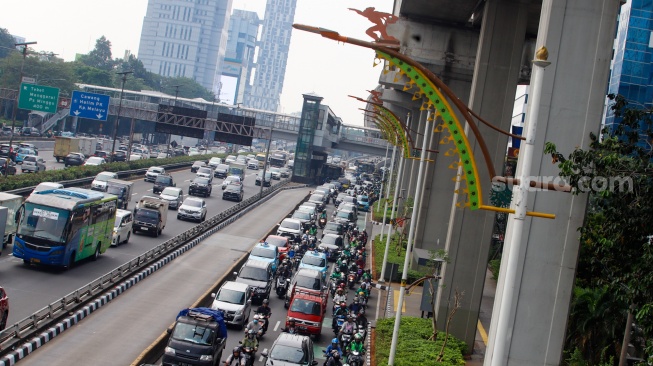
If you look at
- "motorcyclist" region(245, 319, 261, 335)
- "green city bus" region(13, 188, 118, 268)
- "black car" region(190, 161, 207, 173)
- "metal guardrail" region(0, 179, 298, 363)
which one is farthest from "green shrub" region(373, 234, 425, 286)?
"black car" region(190, 161, 207, 173)

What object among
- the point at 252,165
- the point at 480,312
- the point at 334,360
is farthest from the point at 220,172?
the point at 334,360

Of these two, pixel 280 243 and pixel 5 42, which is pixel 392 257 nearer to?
pixel 280 243

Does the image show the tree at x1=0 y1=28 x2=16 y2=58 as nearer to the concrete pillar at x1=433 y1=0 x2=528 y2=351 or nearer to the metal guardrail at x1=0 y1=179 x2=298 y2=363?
the metal guardrail at x1=0 y1=179 x2=298 y2=363

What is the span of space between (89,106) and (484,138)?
40.6m

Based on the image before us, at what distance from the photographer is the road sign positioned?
57.1 m

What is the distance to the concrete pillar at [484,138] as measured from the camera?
75.9 ft

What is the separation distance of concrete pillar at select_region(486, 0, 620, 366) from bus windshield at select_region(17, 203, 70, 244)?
18.1 metres

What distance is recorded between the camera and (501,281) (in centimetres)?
1255

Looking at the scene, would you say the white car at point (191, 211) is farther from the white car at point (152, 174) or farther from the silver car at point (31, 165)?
the white car at point (152, 174)

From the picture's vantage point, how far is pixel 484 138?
23.0 metres

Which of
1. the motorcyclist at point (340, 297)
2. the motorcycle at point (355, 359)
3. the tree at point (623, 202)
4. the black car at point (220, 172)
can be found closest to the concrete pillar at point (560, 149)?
the tree at point (623, 202)

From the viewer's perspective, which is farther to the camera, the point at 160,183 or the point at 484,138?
the point at 160,183

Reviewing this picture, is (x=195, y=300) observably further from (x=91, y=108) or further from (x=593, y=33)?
(x=91, y=108)

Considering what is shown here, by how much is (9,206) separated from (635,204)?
23.9 metres
